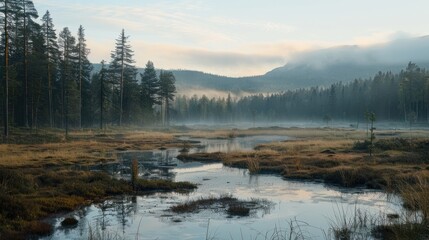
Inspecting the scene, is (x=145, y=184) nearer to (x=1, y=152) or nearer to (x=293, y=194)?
(x=293, y=194)

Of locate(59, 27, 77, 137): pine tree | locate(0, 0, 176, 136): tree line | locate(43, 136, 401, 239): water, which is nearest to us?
locate(43, 136, 401, 239): water

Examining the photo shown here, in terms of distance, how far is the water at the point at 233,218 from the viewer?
16984 mm

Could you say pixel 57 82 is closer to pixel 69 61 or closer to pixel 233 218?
pixel 69 61

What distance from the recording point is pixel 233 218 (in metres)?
19.6

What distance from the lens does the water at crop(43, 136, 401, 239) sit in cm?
1698

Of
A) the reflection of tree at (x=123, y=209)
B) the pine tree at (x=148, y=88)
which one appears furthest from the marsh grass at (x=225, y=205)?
the pine tree at (x=148, y=88)

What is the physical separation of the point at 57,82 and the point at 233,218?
7073 cm

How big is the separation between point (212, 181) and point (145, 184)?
18.8ft

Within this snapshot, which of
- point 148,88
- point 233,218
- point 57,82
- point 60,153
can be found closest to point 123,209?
point 233,218

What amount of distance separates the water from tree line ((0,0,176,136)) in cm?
2953

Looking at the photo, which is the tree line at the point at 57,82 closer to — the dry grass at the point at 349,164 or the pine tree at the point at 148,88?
the pine tree at the point at 148,88

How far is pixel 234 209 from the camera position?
20.9 meters

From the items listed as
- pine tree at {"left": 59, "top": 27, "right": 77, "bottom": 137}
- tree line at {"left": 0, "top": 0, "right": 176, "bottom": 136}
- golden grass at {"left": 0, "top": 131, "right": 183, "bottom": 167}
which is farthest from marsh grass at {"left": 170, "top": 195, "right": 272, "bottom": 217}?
pine tree at {"left": 59, "top": 27, "right": 77, "bottom": 137}

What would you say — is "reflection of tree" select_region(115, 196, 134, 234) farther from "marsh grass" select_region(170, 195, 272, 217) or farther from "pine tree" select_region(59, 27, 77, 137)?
"pine tree" select_region(59, 27, 77, 137)
